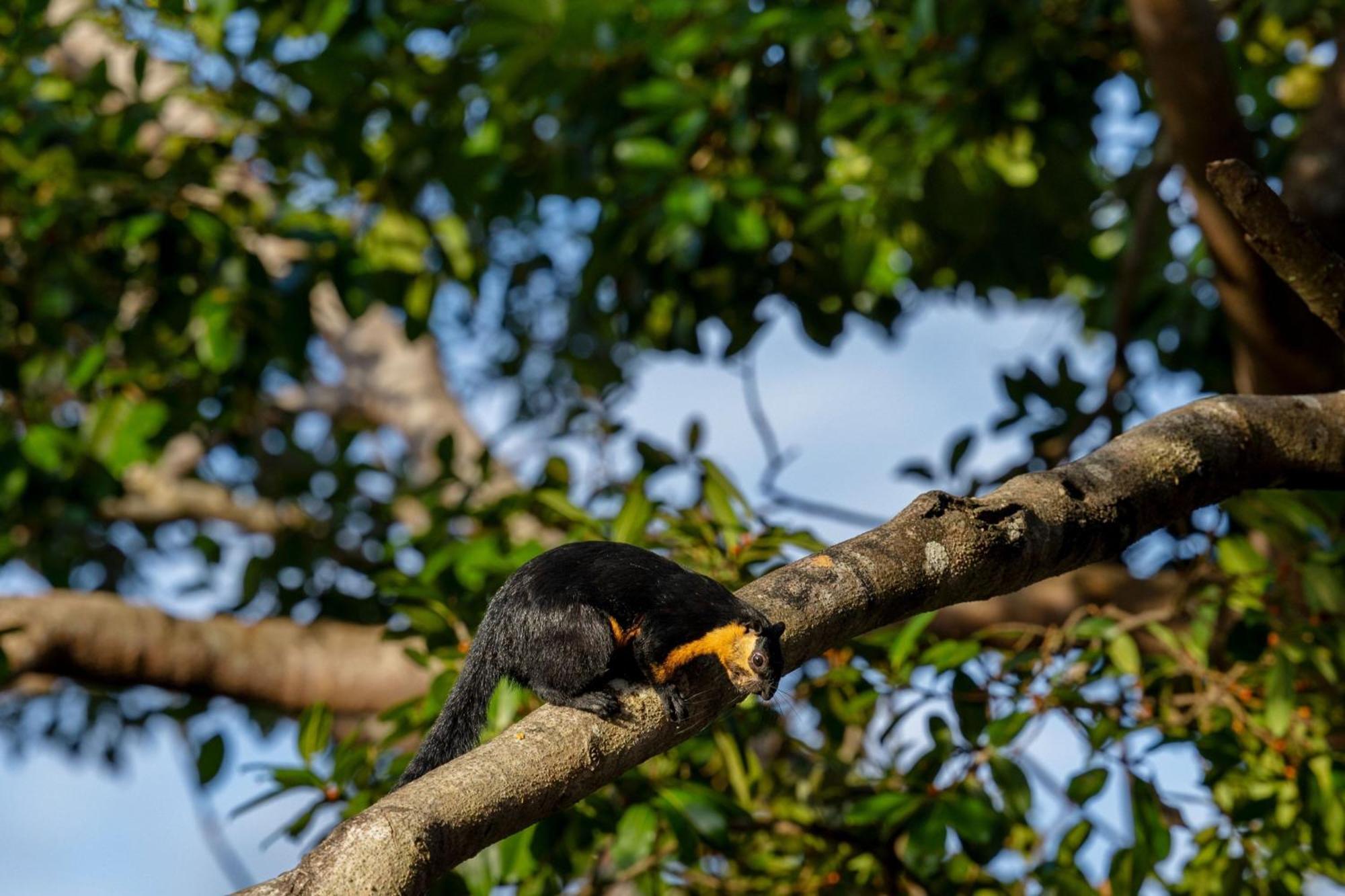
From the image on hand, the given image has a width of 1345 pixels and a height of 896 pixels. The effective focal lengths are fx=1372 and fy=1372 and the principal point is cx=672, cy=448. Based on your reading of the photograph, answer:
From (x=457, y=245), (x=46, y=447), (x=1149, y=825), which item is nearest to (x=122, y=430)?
(x=46, y=447)

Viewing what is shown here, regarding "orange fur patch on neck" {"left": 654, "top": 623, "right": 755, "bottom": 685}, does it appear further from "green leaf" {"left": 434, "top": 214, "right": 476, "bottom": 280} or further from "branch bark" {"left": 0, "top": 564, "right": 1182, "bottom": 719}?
"green leaf" {"left": 434, "top": 214, "right": 476, "bottom": 280}

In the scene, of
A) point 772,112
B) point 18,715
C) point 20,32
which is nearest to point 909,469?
point 772,112

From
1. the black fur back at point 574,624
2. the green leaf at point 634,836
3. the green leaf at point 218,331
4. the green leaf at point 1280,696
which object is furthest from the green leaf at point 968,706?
the green leaf at point 218,331

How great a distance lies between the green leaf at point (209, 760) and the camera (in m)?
2.95

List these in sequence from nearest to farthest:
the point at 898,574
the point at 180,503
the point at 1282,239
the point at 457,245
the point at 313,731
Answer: the point at 898,574 → the point at 1282,239 → the point at 313,731 → the point at 457,245 → the point at 180,503

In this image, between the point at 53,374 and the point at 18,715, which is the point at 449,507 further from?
the point at 18,715

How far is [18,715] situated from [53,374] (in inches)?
100

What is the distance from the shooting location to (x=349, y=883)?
4.25ft

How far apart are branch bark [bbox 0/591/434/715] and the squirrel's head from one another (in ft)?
6.76

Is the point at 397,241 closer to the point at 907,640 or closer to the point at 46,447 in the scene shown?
the point at 46,447

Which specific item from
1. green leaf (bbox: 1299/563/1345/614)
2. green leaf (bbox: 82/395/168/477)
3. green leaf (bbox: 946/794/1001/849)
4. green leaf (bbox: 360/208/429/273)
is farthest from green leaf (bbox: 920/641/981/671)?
green leaf (bbox: 360/208/429/273)

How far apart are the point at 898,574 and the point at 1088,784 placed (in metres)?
1.23

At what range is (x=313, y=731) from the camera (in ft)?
9.05

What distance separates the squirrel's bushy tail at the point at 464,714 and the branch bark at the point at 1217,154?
2.06 meters
